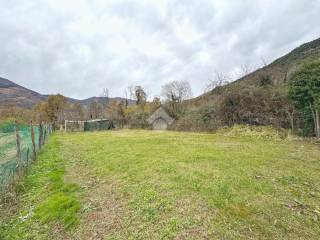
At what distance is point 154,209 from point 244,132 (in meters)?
12.3

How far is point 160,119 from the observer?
3397 cm

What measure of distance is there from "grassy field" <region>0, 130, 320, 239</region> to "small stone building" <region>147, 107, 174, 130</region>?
25.8 m

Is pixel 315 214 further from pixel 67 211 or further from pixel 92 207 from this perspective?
pixel 67 211

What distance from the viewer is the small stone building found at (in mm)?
33344

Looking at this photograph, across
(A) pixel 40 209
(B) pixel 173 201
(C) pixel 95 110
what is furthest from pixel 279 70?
(C) pixel 95 110

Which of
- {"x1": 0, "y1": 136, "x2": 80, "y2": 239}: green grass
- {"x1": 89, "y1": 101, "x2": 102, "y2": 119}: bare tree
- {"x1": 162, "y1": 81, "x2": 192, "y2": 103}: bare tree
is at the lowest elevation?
{"x1": 0, "y1": 136, "x2": 80, "y2": 239}: green grass

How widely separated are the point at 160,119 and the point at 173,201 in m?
29.5

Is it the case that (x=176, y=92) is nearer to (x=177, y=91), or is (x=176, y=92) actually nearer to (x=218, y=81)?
(x=177, y=91)

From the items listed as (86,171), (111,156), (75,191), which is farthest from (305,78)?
(75,191)

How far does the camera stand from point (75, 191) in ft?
18.2

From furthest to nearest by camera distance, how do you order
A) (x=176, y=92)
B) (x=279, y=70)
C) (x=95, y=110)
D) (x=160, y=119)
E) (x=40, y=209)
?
(x=95, y=110), (x=176, y=92), (x=160, y=119), (x=279, y=70), (x=40, y=209)

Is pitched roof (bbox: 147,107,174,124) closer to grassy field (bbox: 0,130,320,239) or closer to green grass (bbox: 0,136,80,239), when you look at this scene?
grassy field (bbox: 0,130,320,239)

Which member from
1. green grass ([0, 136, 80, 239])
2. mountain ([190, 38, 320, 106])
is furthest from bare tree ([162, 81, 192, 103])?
green grass ([0, 136, 80, 239])

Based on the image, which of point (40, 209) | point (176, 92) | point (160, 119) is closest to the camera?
point (40, 209)
